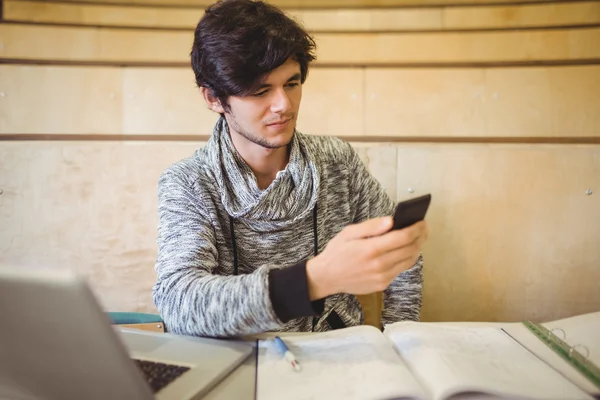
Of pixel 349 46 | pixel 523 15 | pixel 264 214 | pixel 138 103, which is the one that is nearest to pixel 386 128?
pixel 349 46

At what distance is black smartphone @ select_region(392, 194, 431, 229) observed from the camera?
63cm

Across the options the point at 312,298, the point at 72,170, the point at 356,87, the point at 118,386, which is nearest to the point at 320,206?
the point at 312,298

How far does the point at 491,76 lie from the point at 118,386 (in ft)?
4.57

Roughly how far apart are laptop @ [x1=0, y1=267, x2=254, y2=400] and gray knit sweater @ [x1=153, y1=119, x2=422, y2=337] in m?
0.18

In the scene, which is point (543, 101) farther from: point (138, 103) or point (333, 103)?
point (138, 103)

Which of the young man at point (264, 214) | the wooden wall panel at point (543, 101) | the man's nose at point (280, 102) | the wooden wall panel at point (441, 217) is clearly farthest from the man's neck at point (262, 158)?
the wooden wall panel at point (543, 101)

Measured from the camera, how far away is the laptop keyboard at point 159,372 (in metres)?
0.56

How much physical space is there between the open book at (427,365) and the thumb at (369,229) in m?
0.17

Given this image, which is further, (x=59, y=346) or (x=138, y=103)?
(x=138, y=103)

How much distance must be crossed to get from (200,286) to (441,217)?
884 millimetres

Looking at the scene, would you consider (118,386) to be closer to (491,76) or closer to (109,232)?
(109,232)

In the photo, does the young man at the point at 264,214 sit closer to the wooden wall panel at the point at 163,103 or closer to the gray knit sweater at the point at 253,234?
the gray knit sweater at the point at 253,234

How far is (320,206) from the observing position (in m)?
1.07

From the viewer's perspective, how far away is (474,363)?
1.97ft
